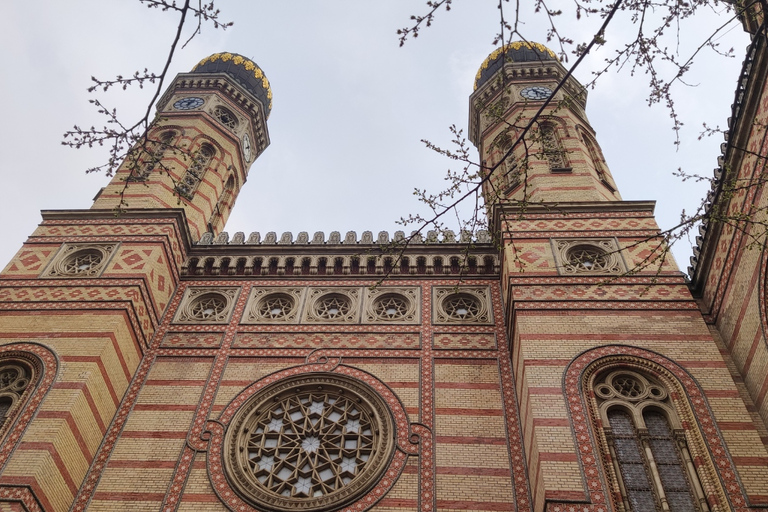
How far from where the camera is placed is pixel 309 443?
9211 millimetres

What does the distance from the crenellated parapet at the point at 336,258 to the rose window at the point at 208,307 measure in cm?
58

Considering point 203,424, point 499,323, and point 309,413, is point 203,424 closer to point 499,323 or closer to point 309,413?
point 309,413

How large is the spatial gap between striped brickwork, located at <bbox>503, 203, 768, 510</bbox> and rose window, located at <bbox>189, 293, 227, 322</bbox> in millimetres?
4912

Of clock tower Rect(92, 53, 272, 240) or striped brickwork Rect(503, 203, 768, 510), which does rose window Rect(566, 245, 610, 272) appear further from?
clock tower Rect(92, 53, 272, 240)

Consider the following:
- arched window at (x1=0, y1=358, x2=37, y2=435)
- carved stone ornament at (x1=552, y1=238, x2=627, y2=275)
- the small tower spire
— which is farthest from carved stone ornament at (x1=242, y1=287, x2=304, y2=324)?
carved stone ornament at (x1=552, y1=238, x2=627, y2=275)

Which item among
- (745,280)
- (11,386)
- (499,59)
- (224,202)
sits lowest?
(11,386)

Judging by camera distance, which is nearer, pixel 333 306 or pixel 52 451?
pixel 52 451

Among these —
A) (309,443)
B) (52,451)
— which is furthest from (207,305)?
(52,451)

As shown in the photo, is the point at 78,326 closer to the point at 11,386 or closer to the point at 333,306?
the point at 11,386

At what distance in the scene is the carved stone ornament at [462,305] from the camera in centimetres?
1097

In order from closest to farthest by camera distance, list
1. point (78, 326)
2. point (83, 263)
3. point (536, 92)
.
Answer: point (78, 326), point (83, 263), point (536, 92)

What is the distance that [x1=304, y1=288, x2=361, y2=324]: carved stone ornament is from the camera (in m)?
11.1

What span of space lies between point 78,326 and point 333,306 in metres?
4.02

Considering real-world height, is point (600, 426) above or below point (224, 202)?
below
